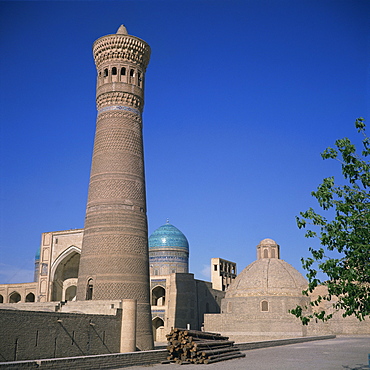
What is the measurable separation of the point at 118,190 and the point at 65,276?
12.1 meters

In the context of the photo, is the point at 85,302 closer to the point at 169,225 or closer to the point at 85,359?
the point at 85,359

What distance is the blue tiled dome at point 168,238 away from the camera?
39281 millimetres

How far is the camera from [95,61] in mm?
19500

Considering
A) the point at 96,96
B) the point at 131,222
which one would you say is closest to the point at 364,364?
the point at 131,222

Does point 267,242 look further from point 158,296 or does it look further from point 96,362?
point 96,362

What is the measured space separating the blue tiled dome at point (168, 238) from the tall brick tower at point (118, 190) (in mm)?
21575

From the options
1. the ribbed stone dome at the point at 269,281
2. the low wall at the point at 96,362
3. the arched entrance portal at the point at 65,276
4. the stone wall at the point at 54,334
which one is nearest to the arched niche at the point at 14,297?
the arched entrance portal at the point at 65,276

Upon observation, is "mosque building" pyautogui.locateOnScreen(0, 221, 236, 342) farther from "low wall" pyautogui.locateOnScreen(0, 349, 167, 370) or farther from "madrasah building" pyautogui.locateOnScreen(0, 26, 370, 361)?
"low wall" pyautogui.locateOnScreen(0, 349, 167, 370)

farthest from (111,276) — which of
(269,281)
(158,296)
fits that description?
(158,296)

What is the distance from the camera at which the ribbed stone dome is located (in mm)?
32875

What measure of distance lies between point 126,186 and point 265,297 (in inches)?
736

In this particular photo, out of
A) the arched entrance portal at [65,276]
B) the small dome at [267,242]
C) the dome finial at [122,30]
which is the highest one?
the dome finial at [122,30]

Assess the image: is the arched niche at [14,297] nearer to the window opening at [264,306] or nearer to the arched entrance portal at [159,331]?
the arched entrance portal at [159,331]

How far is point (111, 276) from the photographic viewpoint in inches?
647
